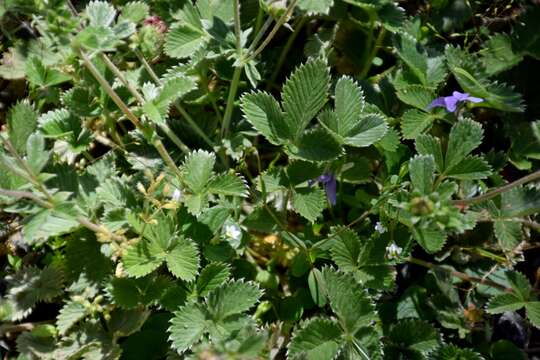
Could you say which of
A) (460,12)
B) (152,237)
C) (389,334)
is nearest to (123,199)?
(152,237)

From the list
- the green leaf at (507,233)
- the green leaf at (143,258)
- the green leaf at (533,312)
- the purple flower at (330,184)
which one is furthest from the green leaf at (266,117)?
the green leaf at (533,312)

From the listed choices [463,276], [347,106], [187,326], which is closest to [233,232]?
[187,326]

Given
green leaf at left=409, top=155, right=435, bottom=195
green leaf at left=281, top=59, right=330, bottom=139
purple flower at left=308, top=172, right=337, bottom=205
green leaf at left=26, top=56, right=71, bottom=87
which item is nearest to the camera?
green leaf at left=409, top=155, right=435, bottom=195

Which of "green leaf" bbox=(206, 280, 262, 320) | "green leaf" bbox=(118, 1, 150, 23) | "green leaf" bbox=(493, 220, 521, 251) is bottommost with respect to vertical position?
"green leaf" bbox=(493, 220, 521, 251)

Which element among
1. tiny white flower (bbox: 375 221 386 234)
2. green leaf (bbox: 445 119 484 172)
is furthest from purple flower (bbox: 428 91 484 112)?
tiny white flower (bbox: 375 221 386 234)

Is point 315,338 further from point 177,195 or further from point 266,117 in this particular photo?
point 266,117

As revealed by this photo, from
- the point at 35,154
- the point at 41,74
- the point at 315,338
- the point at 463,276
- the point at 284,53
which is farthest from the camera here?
the point at 284,53

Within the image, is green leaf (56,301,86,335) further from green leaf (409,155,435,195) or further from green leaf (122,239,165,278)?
green leaf (409,155,435,195)

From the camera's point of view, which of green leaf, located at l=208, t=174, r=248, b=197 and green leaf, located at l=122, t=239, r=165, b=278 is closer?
green leaf, located at l=122, t=239, r=165, b=278
